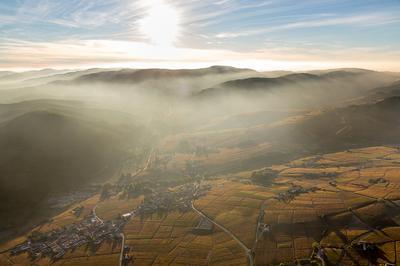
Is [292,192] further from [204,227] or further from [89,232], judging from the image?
[89,232]

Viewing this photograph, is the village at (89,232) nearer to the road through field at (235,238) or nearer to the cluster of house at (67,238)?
the cluster of house at (67,238)

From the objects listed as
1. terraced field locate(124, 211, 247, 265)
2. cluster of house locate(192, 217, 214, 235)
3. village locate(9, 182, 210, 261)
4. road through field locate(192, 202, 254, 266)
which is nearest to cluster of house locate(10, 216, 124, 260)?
village locate(9, 182, 210, 261)

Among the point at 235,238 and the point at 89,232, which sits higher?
the point at 235,238

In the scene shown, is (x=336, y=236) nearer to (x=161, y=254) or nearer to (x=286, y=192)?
(x=286, y=192)

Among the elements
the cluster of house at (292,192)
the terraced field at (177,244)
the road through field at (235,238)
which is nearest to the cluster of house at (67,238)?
the terraced field at (177,244)

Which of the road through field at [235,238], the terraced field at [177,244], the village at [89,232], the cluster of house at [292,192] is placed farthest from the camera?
the cluster of house at [292,192]

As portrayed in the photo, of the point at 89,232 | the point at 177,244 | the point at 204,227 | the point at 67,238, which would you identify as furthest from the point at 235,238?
the point at 67,238

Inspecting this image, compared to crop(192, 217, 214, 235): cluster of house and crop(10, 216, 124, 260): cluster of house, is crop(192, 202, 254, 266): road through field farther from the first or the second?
crop(10, 216, 124, 260): cluster of house

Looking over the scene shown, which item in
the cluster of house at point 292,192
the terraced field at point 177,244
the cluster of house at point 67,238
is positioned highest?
the cluster of house at point 292,192
